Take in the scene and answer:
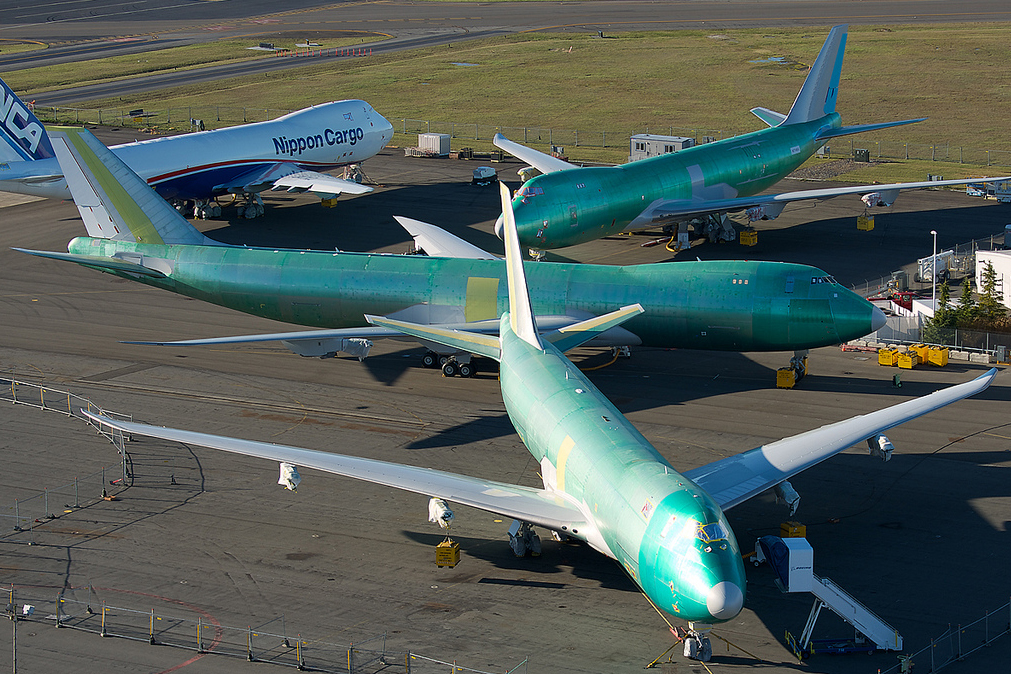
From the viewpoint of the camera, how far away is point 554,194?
7019 cm

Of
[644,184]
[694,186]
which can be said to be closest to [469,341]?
[644,184]

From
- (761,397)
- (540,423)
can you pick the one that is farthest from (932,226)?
(540,423)

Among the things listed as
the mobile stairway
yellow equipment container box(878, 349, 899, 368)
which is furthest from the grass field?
the mobile stairway

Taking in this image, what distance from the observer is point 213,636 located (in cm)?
3322

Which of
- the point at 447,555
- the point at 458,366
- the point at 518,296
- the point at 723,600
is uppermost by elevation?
the point at 518,296

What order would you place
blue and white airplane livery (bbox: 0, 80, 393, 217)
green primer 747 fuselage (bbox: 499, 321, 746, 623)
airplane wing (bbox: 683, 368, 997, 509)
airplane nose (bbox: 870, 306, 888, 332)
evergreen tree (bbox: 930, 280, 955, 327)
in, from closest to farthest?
green primer 747 fuselage (bbox: 499, 321, 746, 623), airplane wing (bbox: 683, 368, 997, 509), airplane nose (bbox: 870, 306, 888, 332), evergreen tree (bbox: 930, 280, 955, 327), blue and white airplane livery (bbox: 0, 80, 393, 217)

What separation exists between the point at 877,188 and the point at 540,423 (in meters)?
49.7

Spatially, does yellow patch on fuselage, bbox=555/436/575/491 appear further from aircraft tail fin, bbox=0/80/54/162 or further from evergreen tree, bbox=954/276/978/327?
aircraft tail fin, bbox=0/80/54/162

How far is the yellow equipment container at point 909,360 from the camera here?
187 ft

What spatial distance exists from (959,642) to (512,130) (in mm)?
93574

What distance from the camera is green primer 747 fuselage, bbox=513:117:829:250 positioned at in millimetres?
69625

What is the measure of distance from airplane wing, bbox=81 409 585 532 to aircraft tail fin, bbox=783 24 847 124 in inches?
2392

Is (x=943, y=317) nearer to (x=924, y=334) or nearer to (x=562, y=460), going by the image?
(x=924, y=334)

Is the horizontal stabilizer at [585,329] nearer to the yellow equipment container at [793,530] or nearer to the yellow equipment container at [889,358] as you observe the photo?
the yellow equipment container at [793,530]
